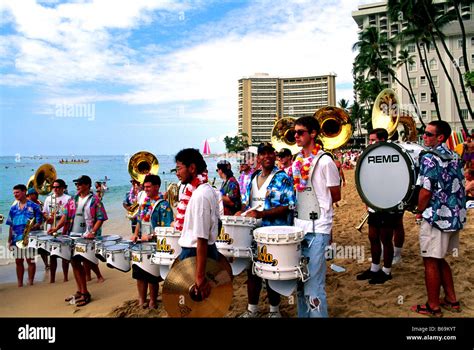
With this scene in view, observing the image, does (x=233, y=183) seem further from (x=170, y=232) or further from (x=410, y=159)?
(x=410, y=159)

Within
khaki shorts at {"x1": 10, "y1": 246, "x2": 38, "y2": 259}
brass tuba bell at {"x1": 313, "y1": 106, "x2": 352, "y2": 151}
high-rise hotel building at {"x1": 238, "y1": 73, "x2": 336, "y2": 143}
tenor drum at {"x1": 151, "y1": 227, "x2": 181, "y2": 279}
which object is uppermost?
high-rise hotel building at {"x1": 238, "y1": 73, "x2": 336, "y2": 143}

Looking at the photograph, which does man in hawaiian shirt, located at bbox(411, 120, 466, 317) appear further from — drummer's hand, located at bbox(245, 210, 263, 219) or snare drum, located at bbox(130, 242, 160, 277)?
snare drum, located at bbox(130, 242, 160, 277)

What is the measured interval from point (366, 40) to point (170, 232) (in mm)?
42495

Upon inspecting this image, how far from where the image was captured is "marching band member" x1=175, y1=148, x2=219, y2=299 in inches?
116

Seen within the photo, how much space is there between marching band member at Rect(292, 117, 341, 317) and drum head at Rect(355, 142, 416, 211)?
2.01 feet

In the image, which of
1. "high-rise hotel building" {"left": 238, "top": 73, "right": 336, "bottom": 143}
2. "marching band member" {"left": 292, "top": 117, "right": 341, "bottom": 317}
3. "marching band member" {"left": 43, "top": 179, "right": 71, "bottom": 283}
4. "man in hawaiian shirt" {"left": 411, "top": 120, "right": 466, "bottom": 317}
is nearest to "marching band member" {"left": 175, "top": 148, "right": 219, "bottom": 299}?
"marching band member" {"left": 292, "top": 117, "right": 341, "bottom": 317}

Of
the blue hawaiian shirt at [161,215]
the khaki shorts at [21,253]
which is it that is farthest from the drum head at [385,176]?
the khaki shorts at [21,253]

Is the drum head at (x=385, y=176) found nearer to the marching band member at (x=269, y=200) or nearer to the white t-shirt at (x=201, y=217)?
the marching band member at (x=269, y=200)

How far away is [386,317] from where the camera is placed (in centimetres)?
377

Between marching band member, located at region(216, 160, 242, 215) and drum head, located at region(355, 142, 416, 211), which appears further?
marching band member, located at region(216, 160, 242, 215)

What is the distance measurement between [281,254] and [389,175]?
4.72 ft

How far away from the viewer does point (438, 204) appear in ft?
11.7

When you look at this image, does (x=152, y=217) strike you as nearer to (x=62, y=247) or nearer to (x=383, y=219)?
(x=62, y=247)

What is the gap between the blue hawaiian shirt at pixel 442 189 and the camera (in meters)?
3.51
